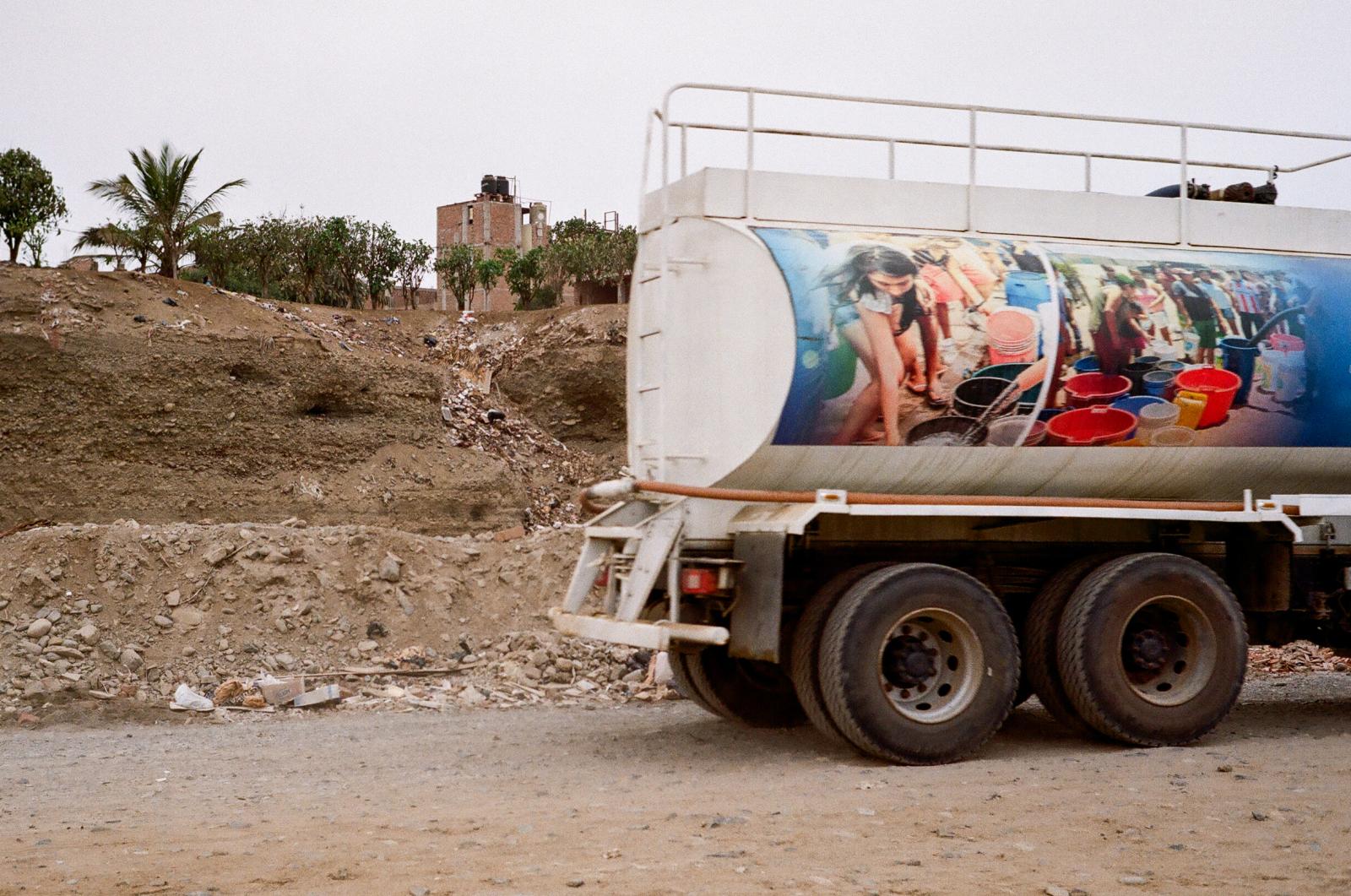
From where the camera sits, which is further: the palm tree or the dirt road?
the palm tree

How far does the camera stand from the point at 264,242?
3762cm

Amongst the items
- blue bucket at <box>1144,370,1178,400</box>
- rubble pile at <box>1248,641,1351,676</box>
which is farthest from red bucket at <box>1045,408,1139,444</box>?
rubble pile at <box>1248,641,1351,676</box>

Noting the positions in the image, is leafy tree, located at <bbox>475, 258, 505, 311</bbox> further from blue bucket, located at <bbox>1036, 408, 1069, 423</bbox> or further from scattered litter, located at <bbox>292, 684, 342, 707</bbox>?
blue bucket, located at <bbox>1036, 408, 1069, 423</bbox>

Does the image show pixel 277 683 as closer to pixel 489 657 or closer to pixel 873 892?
pixel 489 657

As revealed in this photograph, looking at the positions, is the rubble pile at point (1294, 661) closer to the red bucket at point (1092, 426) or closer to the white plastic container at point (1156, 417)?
the white plastic container at point (1156, 417)

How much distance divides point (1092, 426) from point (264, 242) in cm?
3249

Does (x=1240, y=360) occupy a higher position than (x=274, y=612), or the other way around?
(x=1240, y=360)

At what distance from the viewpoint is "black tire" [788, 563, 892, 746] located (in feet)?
27.0

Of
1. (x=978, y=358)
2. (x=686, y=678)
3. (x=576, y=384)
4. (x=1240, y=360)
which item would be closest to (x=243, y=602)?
(x=686, y=678)

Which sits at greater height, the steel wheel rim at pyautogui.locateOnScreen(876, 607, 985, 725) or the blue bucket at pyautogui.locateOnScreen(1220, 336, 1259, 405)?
the blue bucket at pyautogui.locateOnScreen(1220, 336, 1259, 405)

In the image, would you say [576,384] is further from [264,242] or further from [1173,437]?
[1173,437]

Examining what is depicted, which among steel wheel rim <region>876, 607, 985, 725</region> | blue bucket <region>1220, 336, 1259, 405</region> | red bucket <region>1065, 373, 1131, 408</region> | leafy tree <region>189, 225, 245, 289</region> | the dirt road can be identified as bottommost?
the dirt road

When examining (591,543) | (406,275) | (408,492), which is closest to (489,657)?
(591,543)

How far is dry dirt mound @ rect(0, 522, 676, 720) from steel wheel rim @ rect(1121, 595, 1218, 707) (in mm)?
4596
